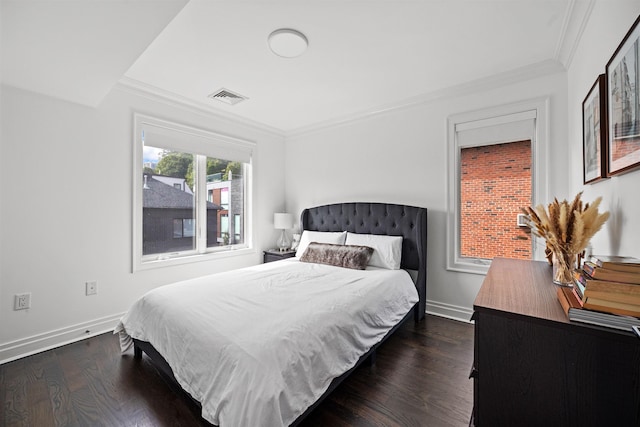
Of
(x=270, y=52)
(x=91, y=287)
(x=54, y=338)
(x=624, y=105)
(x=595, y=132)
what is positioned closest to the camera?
(x=624, y=105)

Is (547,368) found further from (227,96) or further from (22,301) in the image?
(22,301)

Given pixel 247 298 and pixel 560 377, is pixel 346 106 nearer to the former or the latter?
pixel 247 298

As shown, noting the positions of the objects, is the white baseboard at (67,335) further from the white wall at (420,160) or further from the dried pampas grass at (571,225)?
the dried pampas grass at (571,225)

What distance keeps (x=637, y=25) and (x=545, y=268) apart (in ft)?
4.26

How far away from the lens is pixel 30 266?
2377 mm

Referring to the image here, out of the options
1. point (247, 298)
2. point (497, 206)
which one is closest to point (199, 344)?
point (247, 298)

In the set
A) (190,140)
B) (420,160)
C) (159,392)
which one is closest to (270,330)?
(159,392)

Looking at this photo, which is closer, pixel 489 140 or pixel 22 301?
pixel 22 301

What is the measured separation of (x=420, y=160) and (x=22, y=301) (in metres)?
4.04

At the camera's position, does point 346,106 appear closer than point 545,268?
No

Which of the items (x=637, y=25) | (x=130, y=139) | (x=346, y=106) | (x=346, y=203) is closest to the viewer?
Result: (x=637, y=25)

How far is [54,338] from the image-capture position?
2461 millimetres

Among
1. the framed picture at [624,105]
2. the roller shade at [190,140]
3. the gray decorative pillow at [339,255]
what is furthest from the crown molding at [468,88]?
the gray decorative pillow at [339,255]

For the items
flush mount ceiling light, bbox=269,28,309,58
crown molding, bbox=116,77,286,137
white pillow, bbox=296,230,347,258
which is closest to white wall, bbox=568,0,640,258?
flush mount ceiling light, bbox=269,28,309,58
